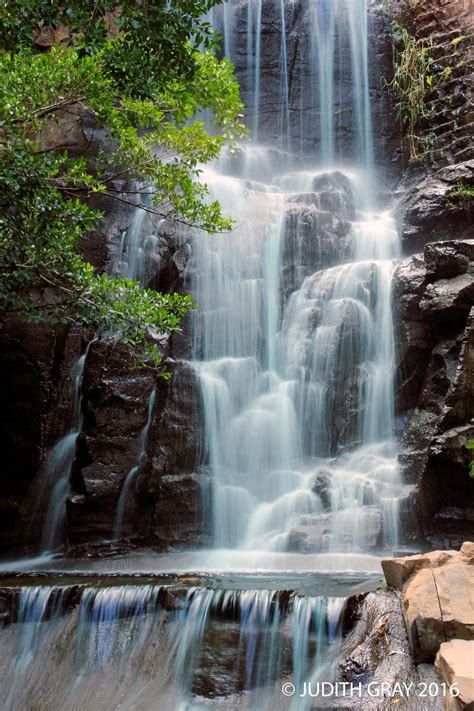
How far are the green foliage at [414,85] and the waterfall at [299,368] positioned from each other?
1.95 metres

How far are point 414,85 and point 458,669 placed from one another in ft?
52.5

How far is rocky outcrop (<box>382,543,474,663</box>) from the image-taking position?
4.42 m

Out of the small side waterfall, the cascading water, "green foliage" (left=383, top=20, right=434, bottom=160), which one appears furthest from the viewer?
"green foliage" (left=383, top=20, right=434, bottom=160)

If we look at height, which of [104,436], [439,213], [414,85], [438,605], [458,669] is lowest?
[458,669]

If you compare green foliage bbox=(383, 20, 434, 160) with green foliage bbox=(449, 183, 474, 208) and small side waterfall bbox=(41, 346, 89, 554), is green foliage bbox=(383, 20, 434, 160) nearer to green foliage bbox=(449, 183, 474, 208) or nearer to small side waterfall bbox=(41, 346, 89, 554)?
green foliage bbox=(449, 183, 474, 208)

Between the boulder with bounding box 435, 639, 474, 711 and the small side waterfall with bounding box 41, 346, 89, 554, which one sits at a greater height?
the small side waterfall with bounding box 41, 346, 89, 554

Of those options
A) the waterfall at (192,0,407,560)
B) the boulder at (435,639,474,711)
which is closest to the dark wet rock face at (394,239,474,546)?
the waterfall at (192,0,407,560)

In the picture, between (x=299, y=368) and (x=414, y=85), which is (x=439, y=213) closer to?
(x=299, y=368)

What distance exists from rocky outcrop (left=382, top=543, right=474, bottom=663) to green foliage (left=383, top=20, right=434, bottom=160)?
1309 centimetres

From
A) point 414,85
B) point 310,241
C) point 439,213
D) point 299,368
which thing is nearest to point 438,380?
point 299,368

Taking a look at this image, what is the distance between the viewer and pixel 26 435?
11211mm

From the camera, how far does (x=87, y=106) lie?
805 cm

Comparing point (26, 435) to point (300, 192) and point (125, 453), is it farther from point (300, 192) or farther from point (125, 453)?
point (300, 192)

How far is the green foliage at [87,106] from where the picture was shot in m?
5.32
